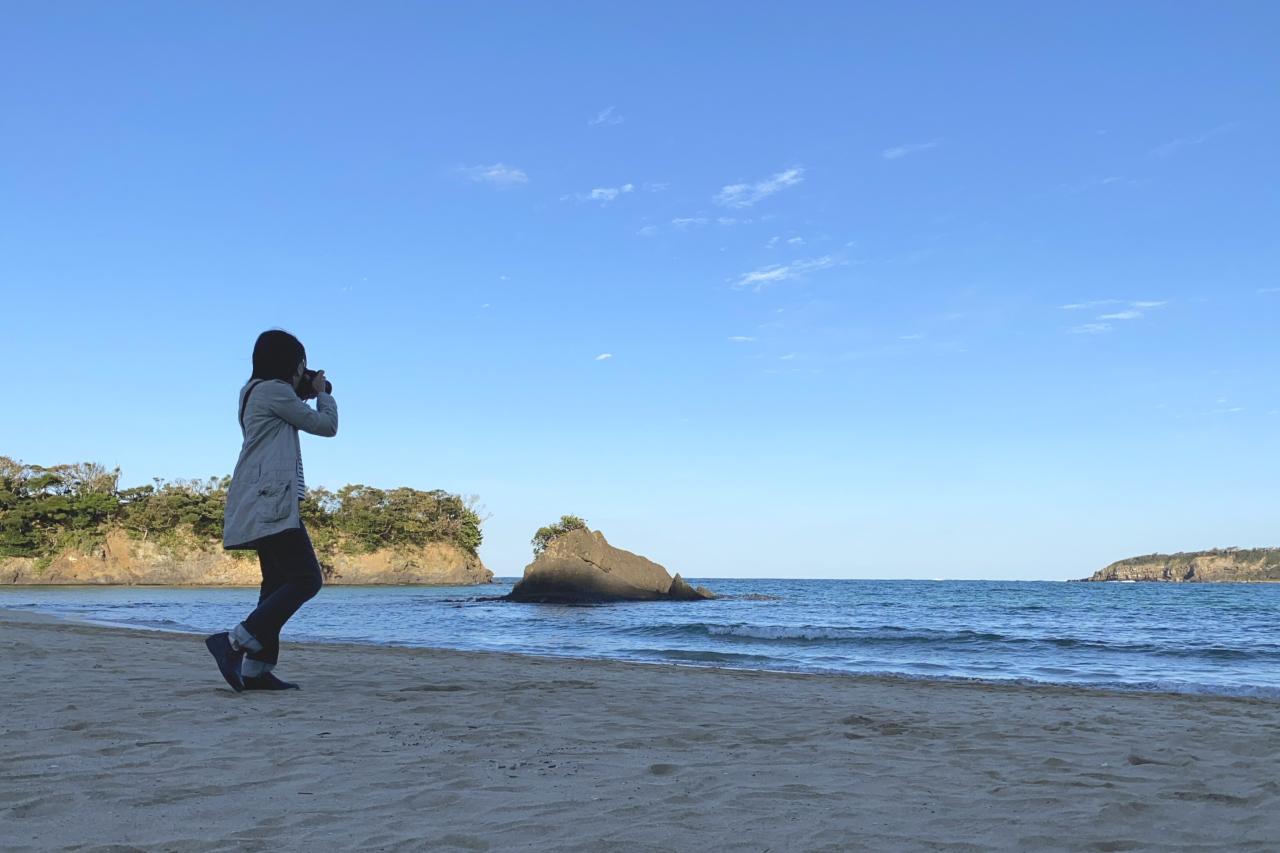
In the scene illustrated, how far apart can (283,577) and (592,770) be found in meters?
2.69

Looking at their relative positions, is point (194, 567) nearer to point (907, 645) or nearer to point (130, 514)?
point (130, 514)

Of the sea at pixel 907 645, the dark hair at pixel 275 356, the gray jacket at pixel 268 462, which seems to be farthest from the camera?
the sea at pixel 907 645

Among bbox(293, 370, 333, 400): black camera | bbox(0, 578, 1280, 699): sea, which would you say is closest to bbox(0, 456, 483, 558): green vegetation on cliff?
bbox(0, 578, 1280, 699): sea

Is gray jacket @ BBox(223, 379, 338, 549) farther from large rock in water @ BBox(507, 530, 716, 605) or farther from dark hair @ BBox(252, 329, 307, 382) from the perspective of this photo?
large rock in water @ BBox(507, 530, 716, 605)

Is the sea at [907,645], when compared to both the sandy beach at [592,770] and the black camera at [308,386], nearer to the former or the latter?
the sandy beach at [592,770]

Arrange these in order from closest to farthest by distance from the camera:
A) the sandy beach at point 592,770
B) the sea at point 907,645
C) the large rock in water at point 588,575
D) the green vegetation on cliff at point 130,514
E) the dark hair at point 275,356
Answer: the sandy beach at point 592,770 → the dark hair at point 275,356 → the sea at point 907,645 → the large rock in water at point 588,575 → the green vegetation on cliff at point 130,514

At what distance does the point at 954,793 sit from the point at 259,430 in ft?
14.6

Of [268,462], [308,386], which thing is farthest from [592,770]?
[308,386]

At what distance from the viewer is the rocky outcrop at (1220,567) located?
412 ft

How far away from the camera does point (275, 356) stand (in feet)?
19.3

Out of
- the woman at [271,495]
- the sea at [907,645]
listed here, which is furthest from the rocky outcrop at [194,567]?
the woman at [271,495]

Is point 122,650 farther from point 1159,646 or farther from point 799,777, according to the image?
point 1159,646

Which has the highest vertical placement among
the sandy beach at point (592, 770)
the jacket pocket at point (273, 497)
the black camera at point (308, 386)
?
the black camera at point (308, 386)

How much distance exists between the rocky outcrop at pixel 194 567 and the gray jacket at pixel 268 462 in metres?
78.5
